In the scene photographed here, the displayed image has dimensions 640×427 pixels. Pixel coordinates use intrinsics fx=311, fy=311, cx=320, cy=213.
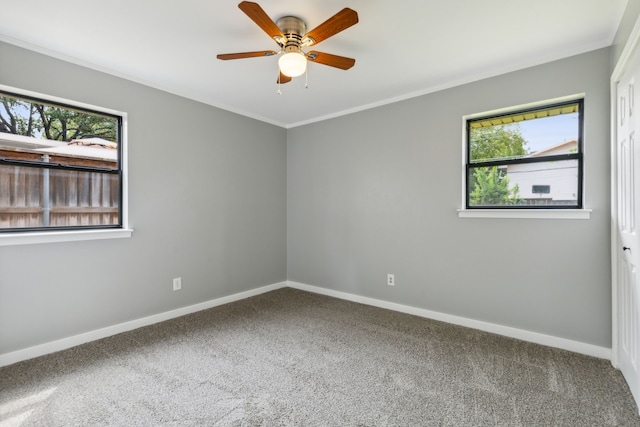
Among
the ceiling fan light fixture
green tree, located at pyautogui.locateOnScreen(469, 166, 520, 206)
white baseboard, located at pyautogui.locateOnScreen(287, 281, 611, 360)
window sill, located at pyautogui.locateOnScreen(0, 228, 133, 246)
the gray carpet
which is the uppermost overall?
the ceiling fan light fixture

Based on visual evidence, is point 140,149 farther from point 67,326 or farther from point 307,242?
point 307,242

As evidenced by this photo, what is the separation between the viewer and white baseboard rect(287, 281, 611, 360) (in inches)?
96.6

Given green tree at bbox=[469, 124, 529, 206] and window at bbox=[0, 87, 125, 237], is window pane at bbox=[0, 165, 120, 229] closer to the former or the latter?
window at bbox=[0, 87, 125, 237]

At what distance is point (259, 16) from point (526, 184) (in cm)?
257

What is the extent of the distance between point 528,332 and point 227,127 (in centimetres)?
377

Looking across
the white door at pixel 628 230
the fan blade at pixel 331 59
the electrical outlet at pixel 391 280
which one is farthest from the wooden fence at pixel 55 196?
the white door at pixel 628 230

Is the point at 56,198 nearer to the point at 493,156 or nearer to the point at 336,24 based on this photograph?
the point at 336,24

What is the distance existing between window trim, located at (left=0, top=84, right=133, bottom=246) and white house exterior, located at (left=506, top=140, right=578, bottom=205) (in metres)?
3.60

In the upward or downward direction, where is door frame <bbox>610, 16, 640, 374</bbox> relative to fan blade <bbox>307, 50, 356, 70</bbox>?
downward

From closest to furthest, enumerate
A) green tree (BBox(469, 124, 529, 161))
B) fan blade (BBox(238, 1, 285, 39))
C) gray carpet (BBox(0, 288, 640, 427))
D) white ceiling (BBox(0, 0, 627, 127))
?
fan blade (BBox(238, 1, 285, 39)), gray carpet (BBox(0, 288, 640, 427)), white ceiling (BBox(0, 0, 627, 127)), green tree (BBox(469, 124, 529, 161))

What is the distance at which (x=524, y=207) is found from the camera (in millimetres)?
2771

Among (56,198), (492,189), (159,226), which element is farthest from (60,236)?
(492,189)

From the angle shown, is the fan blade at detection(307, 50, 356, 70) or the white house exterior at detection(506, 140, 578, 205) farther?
the white house exterior at detection(506, 140, 578, 205)

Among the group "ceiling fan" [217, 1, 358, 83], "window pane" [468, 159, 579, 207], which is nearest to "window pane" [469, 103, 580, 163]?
"window pane" [468, 159, 579, 207]
